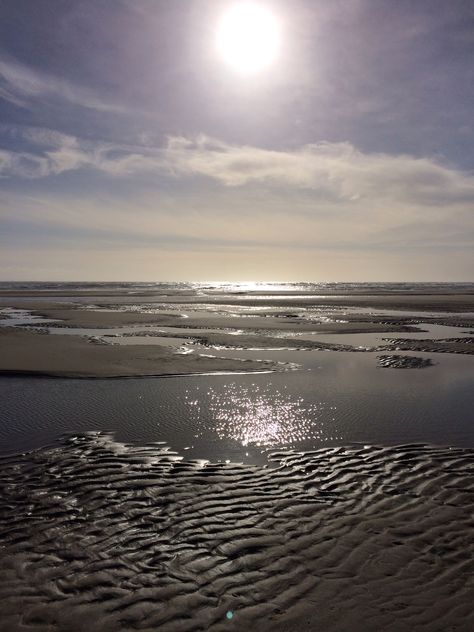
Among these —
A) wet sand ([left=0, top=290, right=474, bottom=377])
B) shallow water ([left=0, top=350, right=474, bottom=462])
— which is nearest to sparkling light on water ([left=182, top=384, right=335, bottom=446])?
shallow water ([left=0, top=350, right=474, bottom=462])

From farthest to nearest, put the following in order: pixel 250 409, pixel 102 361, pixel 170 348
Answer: pixel 170 348, pixel 102 361, pixel 250 409

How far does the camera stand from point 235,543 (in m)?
6.38

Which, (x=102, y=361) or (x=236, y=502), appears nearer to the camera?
(x=236, y=502)

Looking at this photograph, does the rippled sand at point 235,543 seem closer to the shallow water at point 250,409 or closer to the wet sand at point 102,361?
the shallow water at point 250,409

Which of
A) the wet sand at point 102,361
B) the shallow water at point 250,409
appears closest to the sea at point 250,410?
the shallow water at point 250,409

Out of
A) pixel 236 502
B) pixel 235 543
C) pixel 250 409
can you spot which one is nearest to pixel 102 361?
pixel 250 409

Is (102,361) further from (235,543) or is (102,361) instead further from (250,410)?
(235,543)

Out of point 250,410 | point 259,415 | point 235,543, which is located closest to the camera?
point 235,543

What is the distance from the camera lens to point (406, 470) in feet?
29.1

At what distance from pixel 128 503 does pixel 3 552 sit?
A: 1.95 m

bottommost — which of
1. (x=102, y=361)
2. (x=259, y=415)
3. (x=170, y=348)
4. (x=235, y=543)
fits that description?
(x=235, y=543)

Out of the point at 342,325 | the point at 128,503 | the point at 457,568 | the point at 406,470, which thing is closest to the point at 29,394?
the point at 128,503

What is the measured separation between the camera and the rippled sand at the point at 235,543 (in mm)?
5109

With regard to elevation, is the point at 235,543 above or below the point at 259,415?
below
